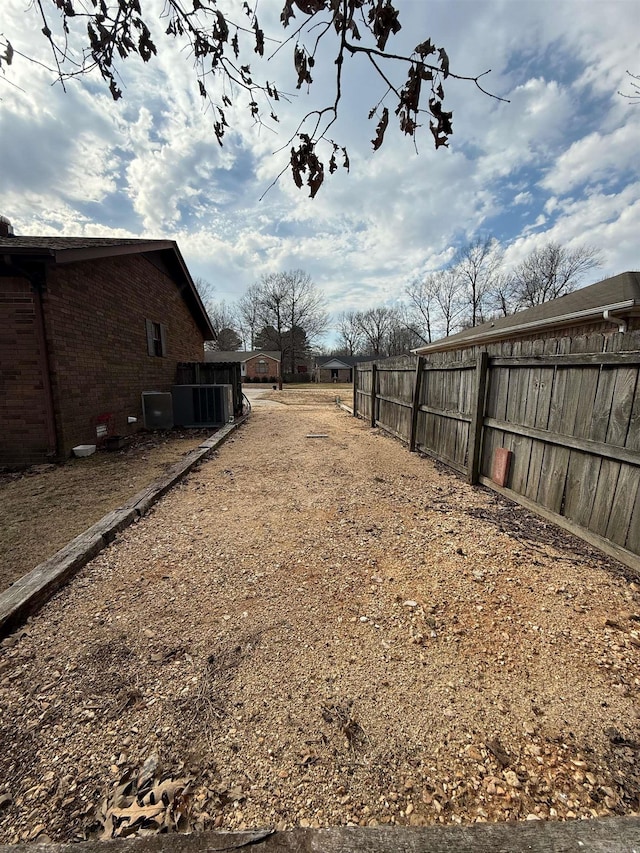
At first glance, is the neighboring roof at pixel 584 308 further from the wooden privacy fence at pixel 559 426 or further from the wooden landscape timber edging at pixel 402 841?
the wooden landscape timber edging at pixel 402 841

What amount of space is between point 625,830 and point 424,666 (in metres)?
0.83

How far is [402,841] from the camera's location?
1.09m

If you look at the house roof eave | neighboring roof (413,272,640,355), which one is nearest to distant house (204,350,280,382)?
the house roof eave

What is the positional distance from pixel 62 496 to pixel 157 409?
15.6 feet

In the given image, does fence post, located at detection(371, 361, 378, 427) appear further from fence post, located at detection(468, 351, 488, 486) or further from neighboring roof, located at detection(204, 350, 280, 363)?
neighboring roof, located at detection(204, 350, 280, 363)

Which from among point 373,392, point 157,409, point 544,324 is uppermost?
point 544,324

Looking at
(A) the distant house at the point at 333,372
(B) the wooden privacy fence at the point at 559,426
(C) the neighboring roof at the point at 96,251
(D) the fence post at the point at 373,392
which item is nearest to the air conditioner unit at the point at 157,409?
(C) the neighboring roof at the point at 96,251

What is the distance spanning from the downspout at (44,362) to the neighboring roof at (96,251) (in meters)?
0.36

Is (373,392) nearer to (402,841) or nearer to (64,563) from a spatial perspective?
(64,563)

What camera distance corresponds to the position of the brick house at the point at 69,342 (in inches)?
211

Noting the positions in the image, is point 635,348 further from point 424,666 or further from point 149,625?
point 149,625

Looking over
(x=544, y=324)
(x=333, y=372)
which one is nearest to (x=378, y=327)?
(x=333, y=372)

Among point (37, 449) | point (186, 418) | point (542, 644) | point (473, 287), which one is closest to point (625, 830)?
point (542, 644)

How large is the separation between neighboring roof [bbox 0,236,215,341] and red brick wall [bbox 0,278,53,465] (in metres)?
0.52
